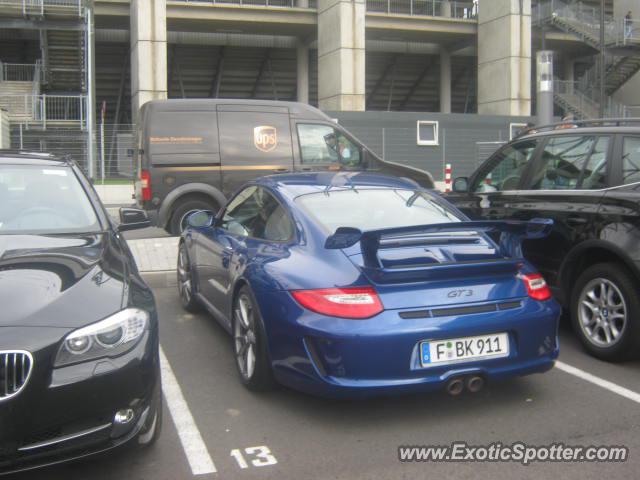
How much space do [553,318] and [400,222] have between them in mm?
1176

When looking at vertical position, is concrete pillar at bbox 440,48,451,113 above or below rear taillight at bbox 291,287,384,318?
above

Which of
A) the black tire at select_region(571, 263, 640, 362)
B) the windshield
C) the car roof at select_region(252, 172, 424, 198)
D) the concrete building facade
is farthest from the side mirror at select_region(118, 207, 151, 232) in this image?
the concrete building facade

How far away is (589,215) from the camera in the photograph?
16.6 feet

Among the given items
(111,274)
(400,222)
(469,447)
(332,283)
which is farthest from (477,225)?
(111,274)

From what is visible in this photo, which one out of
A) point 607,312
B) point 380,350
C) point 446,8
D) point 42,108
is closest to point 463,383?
point 380,350

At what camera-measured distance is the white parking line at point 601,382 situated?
4250 millimetres

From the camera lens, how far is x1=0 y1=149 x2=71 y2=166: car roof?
467 cm

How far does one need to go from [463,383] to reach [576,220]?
213 cm

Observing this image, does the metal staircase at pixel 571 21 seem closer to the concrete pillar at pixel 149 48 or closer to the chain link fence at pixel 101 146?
the concrete pillar at pixel 149 48

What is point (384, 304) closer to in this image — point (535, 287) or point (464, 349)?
point (464, 349)

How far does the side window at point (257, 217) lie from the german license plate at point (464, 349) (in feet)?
4.13

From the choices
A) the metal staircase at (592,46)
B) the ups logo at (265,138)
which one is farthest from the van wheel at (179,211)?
the metal staircase at (592,46)

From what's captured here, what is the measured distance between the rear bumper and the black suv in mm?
1279

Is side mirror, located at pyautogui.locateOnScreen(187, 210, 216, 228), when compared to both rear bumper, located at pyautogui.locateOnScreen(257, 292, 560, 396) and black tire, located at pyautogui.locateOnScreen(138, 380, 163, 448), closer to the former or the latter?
rear bumper, located at pyautogui.locateOnScreen(257, 292, 560, 396)
